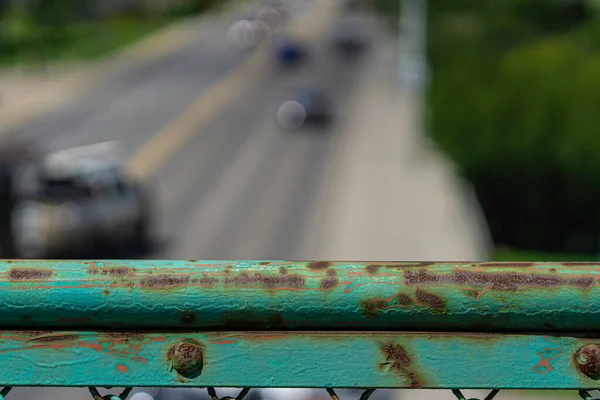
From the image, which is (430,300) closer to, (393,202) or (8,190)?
(8,190)

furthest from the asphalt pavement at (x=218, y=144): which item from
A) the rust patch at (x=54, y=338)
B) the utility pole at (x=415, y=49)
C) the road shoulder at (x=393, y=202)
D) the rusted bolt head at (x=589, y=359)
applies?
the rusted bolt head at (x=589, y=359)

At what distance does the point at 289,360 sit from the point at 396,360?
22 cm

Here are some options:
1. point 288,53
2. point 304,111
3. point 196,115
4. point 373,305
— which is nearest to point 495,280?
point 373,305

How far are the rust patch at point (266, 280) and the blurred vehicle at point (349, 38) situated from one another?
8155cm

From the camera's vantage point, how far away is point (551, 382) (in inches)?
89.8

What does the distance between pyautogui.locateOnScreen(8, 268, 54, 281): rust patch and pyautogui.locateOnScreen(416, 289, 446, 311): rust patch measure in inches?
29.4

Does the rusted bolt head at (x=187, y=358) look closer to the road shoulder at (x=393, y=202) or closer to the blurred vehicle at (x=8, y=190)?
the blurred vehicle at (x=8, y=190)

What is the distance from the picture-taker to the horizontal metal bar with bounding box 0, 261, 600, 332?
88.2 inches

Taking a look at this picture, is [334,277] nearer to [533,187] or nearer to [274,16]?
[533,187]

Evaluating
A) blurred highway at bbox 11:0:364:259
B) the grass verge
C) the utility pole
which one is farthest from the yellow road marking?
the grass verge

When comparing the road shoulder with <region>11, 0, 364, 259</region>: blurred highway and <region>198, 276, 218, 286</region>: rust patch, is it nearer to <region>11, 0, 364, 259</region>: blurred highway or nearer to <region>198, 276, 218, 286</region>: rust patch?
<region>11, 0, 364, 259</region>: blurred highway

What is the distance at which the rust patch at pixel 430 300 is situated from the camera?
7.39 feet

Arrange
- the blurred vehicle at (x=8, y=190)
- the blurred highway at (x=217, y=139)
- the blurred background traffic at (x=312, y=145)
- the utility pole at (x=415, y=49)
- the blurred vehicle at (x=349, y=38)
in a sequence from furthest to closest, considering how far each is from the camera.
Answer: the blurred vehicle at (x=349, y=38)
the utility pole at (x=415, y=49)
the blurred highway at (x=217, y=139)
the blurred background traffic at (x=312, y=145)
the blurred vehicle at (x=8, y=190)

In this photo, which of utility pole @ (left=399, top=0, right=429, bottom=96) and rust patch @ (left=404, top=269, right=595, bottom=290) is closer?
rust patch @ (left=404, top=269, right=595, bottom=290)
